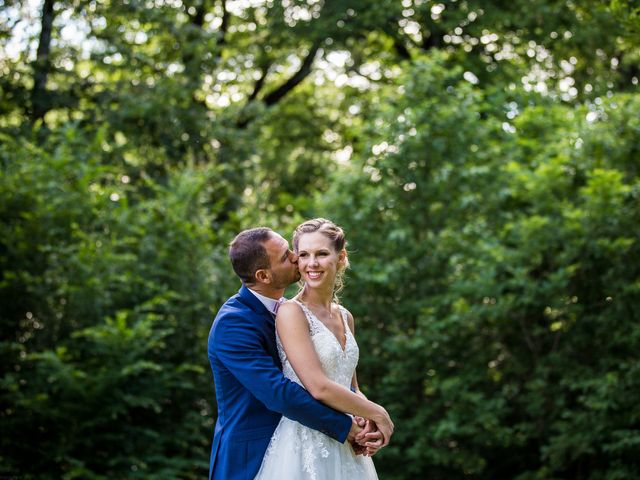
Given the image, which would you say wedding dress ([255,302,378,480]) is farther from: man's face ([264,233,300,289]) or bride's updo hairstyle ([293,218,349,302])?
bride's updo hairstyle ([293,218,349,302])

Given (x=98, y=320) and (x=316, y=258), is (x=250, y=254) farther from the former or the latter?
(x=98, y=320)

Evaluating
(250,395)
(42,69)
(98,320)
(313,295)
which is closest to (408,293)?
(98,320)

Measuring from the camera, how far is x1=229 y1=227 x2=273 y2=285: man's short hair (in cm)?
336

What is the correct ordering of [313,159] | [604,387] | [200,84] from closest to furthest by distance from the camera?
[604,387] → [200,84] → [313,159]

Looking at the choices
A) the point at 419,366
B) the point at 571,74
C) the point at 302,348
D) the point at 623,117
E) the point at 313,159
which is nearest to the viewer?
the point at 302,348

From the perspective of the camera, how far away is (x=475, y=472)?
329 inches

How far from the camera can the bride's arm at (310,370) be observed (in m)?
3.15

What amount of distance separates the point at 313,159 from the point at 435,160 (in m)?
7.58

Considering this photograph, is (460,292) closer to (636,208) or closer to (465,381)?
(465,381)

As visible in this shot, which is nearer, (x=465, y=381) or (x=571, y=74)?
(x=465, y=381)

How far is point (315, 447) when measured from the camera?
10.8 feet

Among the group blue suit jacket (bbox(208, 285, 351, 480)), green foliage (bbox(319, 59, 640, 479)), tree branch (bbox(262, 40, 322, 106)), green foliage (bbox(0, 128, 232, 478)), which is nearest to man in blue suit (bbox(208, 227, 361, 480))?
blue suit jacket (bbox(208, 285, 351, 480))

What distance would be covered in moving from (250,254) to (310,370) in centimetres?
52

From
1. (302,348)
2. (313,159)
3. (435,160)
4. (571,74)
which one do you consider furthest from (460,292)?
(313,159)
